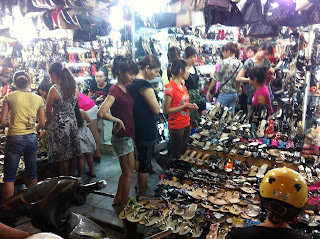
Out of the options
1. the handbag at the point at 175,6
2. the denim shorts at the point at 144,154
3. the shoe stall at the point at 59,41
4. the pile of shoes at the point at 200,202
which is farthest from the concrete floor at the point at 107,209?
the handbag at the point at 175,6

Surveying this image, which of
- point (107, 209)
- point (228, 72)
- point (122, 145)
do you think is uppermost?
point (228, 72)

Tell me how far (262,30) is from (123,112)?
9.59ft

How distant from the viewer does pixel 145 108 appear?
3168mm

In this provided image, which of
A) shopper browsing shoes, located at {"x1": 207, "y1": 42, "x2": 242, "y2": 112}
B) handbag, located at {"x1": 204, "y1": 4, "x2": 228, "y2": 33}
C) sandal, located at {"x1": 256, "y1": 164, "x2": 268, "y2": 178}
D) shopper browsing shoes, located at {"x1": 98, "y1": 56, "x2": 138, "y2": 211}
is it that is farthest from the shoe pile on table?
handbag, located at {"x1": 204, "y1": 4, "x2": 228, "y2": 33}

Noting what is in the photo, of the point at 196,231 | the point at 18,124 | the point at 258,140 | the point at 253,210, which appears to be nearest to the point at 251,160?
the point at 258,140

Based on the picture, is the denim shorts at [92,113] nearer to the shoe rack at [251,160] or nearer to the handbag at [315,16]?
the shoe rack at [251,160]

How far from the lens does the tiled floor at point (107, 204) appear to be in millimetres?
3252

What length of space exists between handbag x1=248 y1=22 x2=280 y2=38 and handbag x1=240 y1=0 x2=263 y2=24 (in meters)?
0.66

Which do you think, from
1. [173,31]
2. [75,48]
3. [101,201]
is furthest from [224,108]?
[75,48]

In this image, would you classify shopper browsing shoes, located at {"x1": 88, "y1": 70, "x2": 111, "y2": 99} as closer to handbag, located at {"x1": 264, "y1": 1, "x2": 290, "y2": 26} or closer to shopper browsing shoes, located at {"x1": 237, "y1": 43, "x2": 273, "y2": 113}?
shopper browsing shoes, located at {"x1": 237, "y1": 43, "x2": 273, "y2": 113}

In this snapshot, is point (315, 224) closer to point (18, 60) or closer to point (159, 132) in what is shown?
point (159, 132)

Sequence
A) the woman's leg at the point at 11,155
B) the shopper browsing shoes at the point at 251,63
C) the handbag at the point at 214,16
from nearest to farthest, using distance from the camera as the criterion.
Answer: the woman's leg at the point at 11,155
the handbag at the point at 214,16
the shopper browsing shoes at the point at 251,63

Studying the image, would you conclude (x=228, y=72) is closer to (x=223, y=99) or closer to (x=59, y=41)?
(x=223, y=99)

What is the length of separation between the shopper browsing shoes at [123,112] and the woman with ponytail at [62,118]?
2.67 feet
